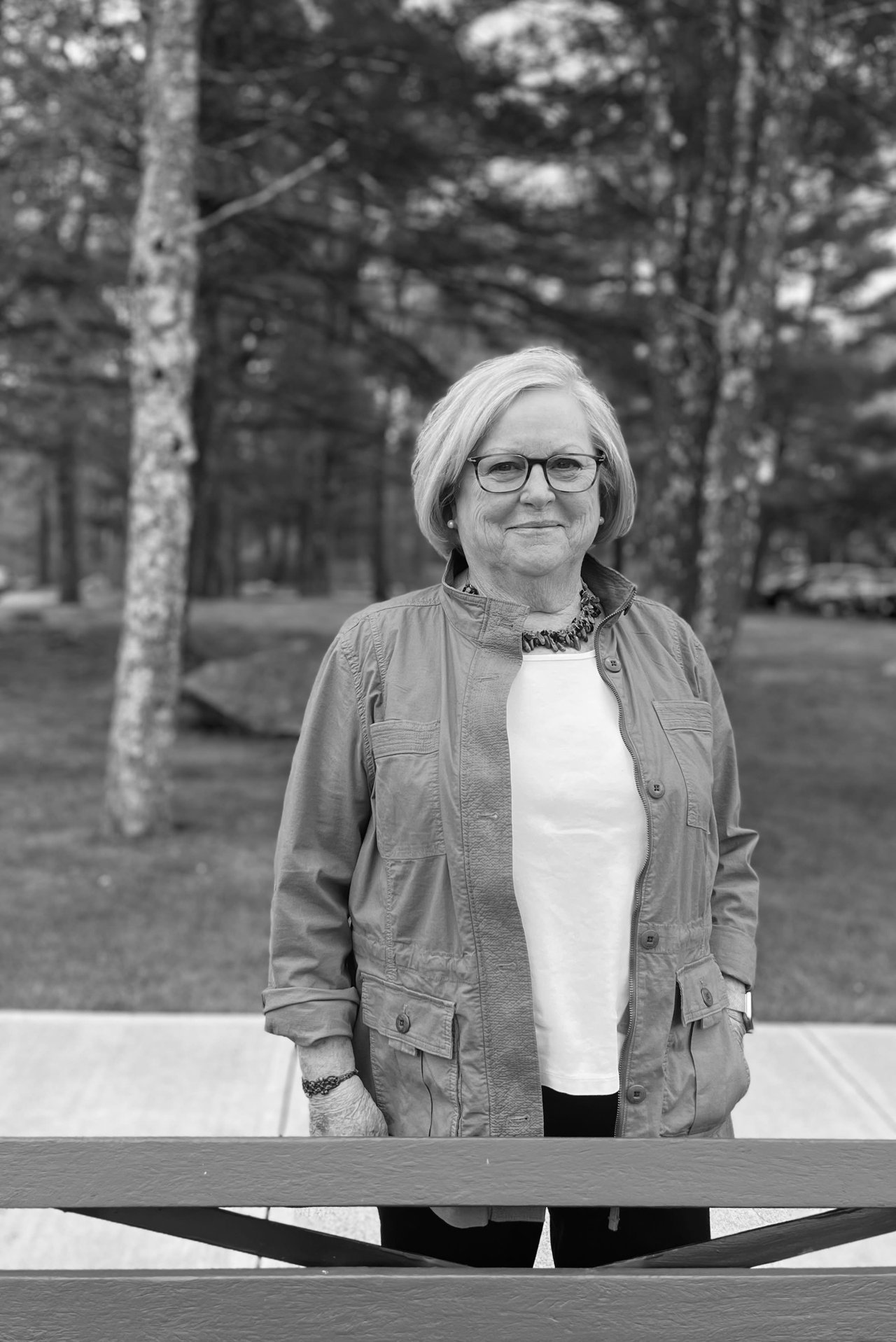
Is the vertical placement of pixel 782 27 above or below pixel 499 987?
above

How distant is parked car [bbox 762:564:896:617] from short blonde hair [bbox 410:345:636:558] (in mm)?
33102

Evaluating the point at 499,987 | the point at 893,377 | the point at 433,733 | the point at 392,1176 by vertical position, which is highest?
the point at 893,377

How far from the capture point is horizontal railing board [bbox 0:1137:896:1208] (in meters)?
1.77

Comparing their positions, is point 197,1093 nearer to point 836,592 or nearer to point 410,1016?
point 410,1016

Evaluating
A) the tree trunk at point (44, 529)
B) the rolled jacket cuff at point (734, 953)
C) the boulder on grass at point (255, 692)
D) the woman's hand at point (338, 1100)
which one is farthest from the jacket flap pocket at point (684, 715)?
the tree trunk at point (44, 529)

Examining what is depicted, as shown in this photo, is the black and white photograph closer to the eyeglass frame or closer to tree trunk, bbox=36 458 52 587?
the eyeglass frame

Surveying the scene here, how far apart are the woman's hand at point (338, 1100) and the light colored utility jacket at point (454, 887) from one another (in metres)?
0.03

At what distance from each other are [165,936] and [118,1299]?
4168 millimetres

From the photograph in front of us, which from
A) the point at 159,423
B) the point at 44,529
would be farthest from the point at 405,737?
the point at 44,529

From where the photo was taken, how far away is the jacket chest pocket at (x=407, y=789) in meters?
1.94

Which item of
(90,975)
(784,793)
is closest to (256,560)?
(784,793)

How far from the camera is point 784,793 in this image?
31.4 ft

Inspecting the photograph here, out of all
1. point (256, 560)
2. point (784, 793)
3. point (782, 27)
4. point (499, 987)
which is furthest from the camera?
point (256, 560)

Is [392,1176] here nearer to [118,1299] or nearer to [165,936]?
[118,1299]
